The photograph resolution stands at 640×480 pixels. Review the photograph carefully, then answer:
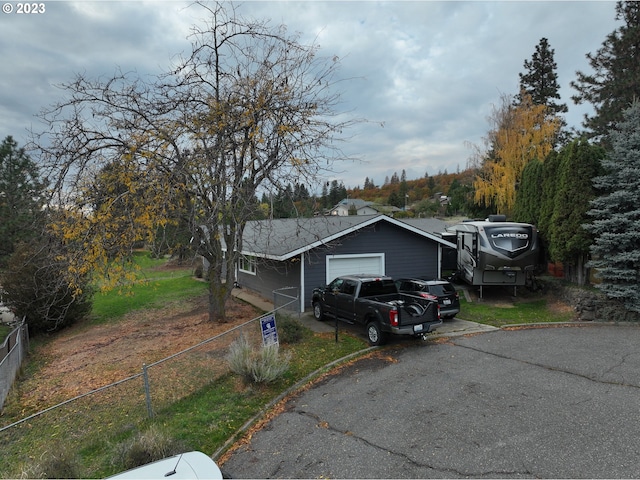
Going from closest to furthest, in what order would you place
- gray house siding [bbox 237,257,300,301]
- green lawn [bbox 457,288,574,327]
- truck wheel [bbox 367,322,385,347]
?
truck wheel [bbox 367,322,385,347] < green lawn [bbox 457,288,574,327] < gray house siding [bbox 237,257,300,301]

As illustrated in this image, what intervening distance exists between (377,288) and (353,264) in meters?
4.47

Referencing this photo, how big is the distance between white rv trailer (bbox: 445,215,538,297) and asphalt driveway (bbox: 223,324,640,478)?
5.75 metres

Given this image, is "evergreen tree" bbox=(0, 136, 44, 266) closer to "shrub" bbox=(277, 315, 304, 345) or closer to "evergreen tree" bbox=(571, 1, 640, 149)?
"shrub" bbox=(277, 315, 304, 345)

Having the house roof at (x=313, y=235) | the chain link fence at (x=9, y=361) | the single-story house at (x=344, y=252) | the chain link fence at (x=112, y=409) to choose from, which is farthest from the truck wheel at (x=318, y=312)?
the chain link fence at (x=9, y=361)

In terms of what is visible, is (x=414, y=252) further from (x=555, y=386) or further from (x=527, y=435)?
(x=527, y=435)

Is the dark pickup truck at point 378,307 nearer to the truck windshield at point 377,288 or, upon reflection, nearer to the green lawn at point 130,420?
the truck windshield at point 377,288

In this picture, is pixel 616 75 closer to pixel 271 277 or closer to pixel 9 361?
pixel 271 277

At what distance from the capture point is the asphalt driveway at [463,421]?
4762mm

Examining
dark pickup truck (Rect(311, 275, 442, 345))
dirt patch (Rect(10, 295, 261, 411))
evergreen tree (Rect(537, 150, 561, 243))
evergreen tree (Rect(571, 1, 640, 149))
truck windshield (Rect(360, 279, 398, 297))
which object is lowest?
dirt patch (Rect(10, 295, 261, 411))

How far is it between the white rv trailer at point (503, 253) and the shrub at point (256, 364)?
407 inches

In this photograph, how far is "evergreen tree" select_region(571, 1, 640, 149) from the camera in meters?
21.2

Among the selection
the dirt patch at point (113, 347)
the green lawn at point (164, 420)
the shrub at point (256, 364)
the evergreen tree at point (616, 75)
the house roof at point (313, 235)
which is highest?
the evergreen tree at point (616, 75)

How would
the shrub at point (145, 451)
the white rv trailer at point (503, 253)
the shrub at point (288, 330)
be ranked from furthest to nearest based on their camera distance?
the white rv trailer at point (503, 253)
the shrub at point (288, 330)
the shrub at point (145, 451)

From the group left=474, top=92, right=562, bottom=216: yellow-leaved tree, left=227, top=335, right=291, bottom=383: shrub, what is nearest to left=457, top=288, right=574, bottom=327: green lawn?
left=227, top=335, right=291, bottom=383: shrub
